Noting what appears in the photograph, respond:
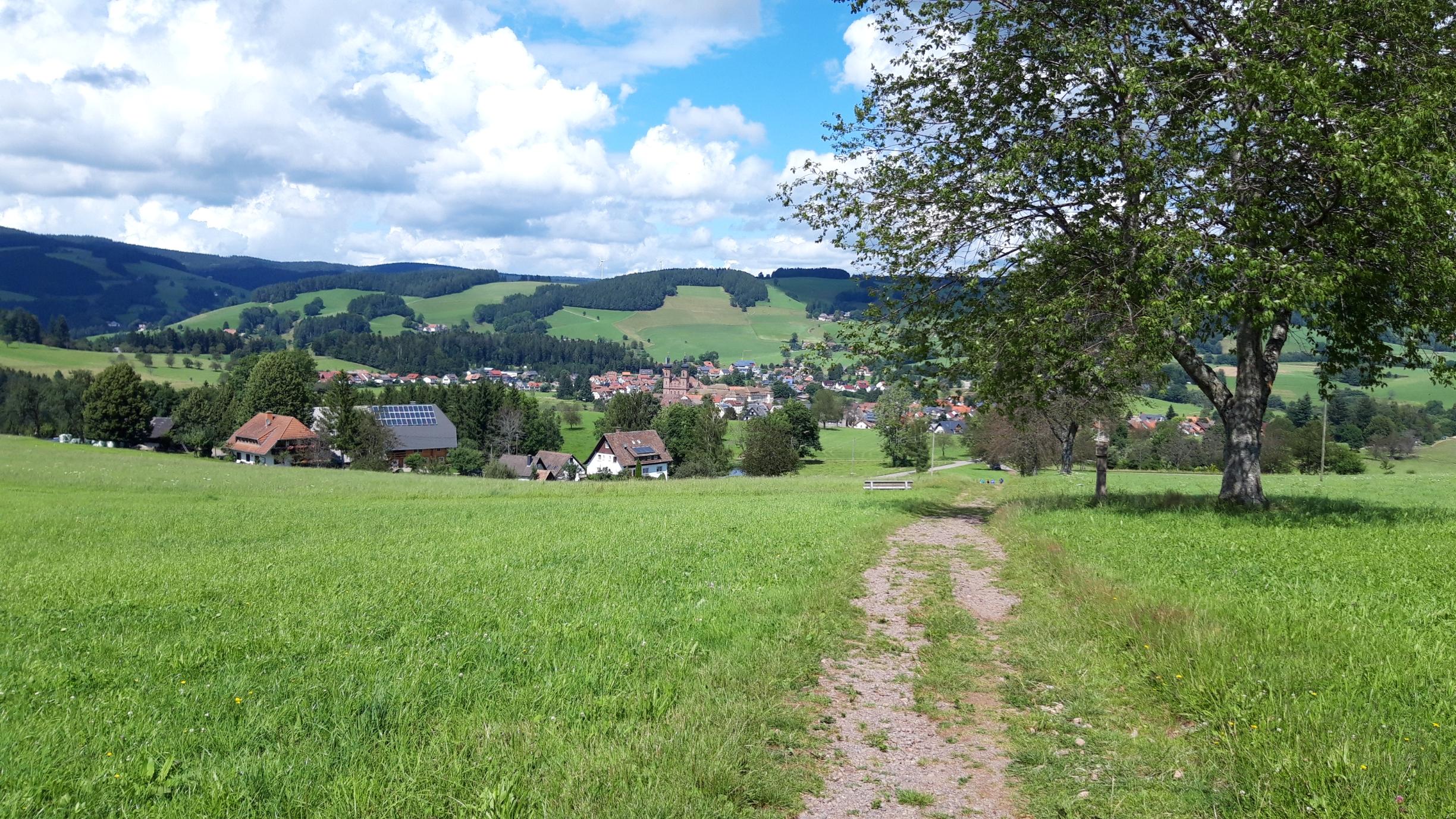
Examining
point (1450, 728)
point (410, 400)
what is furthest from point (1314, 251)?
point (410, 400)

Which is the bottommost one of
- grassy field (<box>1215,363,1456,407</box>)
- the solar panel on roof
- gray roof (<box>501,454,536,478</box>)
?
gray roof (<box>501,454,536,478</box>)

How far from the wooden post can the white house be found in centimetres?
8358

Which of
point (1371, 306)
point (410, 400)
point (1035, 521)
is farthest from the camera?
point (410, 400)

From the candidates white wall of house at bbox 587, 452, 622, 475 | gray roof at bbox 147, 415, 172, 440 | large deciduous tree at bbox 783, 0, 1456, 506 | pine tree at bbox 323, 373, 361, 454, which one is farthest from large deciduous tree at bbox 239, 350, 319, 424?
large deciduous tree at bbox 783, 0, 1456, 506

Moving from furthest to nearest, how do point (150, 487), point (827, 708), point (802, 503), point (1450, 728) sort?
point (150, 487), point (802, 503), point (827, 708), point (1450, 728)

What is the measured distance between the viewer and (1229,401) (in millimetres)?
19750

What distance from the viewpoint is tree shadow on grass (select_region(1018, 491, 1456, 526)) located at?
16.4 m

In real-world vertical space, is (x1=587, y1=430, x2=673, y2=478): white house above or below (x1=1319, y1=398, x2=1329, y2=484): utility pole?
below

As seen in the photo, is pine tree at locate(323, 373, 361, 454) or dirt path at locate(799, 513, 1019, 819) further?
pine tree at locate(323, 373, 361, 454)

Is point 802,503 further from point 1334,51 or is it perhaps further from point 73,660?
point 73,660

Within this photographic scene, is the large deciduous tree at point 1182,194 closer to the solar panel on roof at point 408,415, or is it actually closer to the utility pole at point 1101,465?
the utility pole at point 1101,465

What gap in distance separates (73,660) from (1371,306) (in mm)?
23326

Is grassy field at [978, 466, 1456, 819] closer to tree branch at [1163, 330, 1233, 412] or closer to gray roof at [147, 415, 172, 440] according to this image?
tree branch at [1163, 330, 1233, 412]

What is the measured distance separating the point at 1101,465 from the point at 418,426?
110m
